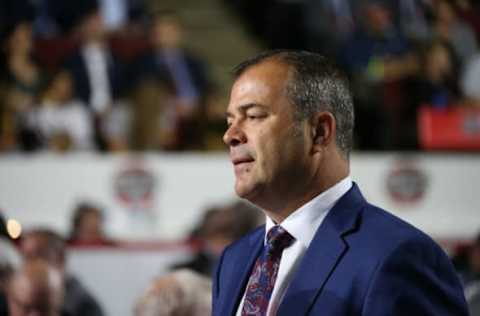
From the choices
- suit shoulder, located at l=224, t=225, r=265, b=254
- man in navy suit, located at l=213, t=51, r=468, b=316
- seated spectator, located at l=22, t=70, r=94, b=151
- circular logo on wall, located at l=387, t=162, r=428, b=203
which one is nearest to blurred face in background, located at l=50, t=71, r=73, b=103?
seated spectator, located at l=22, t=70, r=94, b=151

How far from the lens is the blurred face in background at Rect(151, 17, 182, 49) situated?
8.96m

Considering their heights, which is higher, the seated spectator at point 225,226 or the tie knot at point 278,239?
the tie knot at point 278,239

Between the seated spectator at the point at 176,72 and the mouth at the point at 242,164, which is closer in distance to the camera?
the mouth at the point at 242,164

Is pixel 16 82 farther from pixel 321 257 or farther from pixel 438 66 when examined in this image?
pixel 321 257

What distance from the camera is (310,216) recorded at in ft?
7.34

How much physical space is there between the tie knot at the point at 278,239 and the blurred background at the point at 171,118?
5.30 m

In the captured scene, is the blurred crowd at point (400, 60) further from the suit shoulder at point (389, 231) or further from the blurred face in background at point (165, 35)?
the suit shoulder at point (389, 231)

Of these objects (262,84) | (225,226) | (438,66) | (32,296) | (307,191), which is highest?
(262,84)

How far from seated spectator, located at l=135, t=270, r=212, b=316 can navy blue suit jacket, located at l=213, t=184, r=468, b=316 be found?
1.01 metres

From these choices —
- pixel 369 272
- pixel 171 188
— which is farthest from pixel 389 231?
pixel 171 188

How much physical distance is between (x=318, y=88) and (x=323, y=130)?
0.30ft

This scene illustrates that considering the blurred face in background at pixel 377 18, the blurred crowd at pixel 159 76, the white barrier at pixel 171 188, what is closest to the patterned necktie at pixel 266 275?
the white barrier at pixel 171 188

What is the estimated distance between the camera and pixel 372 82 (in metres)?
8.95

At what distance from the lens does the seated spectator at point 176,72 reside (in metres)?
8.56
